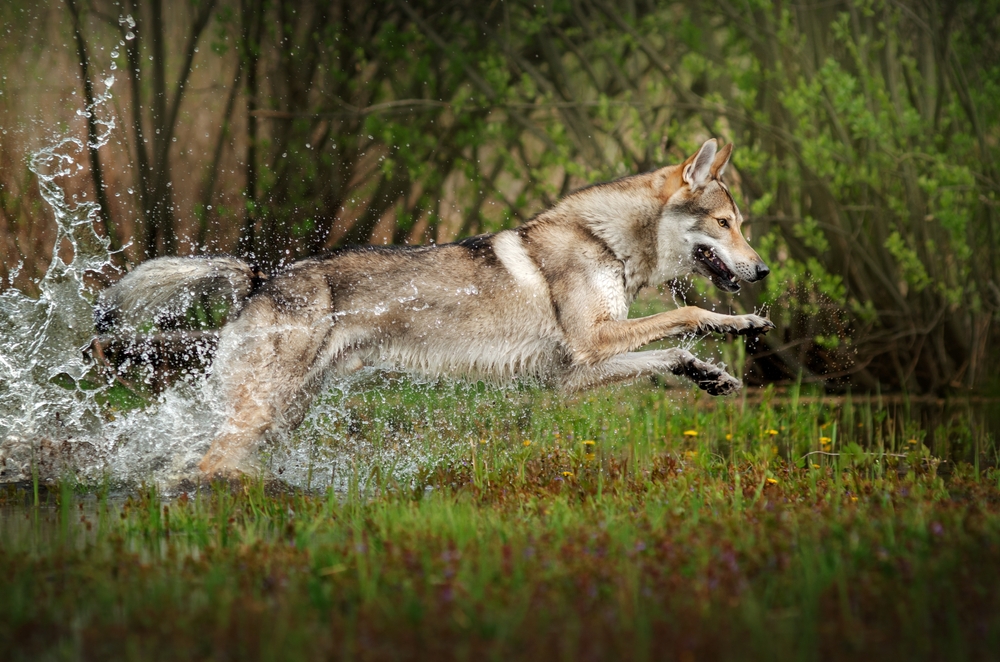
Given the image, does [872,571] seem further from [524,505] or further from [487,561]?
[524,505]

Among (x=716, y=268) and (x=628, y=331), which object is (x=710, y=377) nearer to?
(x=628, y=331)

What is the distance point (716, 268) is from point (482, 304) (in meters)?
1.40

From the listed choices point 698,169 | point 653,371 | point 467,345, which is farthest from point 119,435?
point 698,169

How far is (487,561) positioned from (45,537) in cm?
207

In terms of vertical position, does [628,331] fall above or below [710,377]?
above

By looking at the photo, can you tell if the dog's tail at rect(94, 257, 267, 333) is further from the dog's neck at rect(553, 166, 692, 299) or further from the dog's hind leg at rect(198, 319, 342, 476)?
the dog's neck at rect(553, 166, 692, 299)

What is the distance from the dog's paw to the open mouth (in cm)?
48

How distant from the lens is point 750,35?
860 cm

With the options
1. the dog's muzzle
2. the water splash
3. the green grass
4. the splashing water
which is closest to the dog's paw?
the green grass

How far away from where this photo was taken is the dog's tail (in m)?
5.32

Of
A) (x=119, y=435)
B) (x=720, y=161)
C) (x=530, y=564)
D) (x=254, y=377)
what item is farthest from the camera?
(x=119, y=435)

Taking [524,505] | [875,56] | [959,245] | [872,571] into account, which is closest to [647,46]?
[875,56]

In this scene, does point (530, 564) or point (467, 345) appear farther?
point (467, 345)

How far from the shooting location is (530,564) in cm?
304
